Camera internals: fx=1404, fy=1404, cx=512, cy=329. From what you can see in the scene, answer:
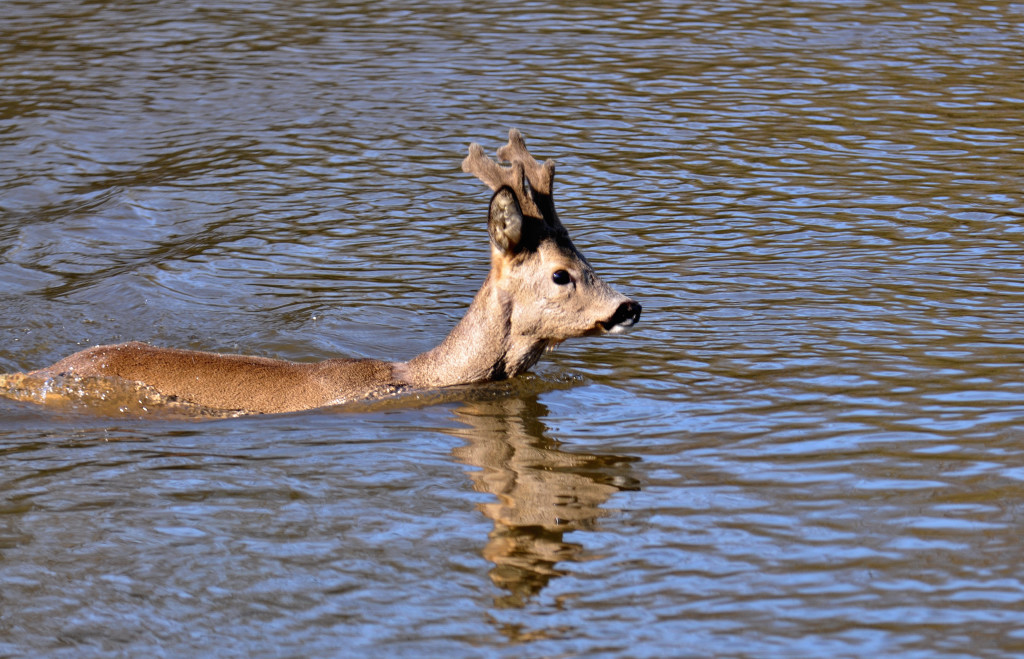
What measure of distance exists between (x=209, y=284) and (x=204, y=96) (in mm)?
5420

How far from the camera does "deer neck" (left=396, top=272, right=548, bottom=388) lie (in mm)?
8719

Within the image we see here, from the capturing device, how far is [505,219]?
327 inches

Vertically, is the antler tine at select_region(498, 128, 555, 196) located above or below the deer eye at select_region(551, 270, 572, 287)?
above

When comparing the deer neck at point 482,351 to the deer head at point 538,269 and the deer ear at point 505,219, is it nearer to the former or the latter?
the deer head at point 538,269

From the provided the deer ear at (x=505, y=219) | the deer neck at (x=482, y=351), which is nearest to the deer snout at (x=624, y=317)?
the deer neck at (x=482, y=351)

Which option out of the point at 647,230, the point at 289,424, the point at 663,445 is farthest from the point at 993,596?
the point at 647,230

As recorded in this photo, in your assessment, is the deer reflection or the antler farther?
the antler

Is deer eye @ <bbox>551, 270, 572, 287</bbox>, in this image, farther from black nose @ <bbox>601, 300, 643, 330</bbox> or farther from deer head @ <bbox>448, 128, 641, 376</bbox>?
black nose @ <bbox>601, 300, 643, 330</bbox>

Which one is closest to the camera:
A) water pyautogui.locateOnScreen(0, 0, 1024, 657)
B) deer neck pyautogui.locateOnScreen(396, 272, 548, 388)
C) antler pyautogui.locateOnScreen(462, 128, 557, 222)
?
water pyautogui.locateOnScreen(0, 0, 1024, 657)

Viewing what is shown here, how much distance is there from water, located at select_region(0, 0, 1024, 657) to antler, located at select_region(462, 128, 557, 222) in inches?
49.4

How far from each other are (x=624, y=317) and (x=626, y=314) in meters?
0.02

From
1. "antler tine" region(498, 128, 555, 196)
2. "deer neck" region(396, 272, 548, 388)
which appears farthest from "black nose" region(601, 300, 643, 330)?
"antler tine" region(498, 128, 555, 196)

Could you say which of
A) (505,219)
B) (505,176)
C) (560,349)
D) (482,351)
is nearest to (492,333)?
(482,351)

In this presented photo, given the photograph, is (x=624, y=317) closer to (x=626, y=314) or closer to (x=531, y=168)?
(x=626, y=314)
